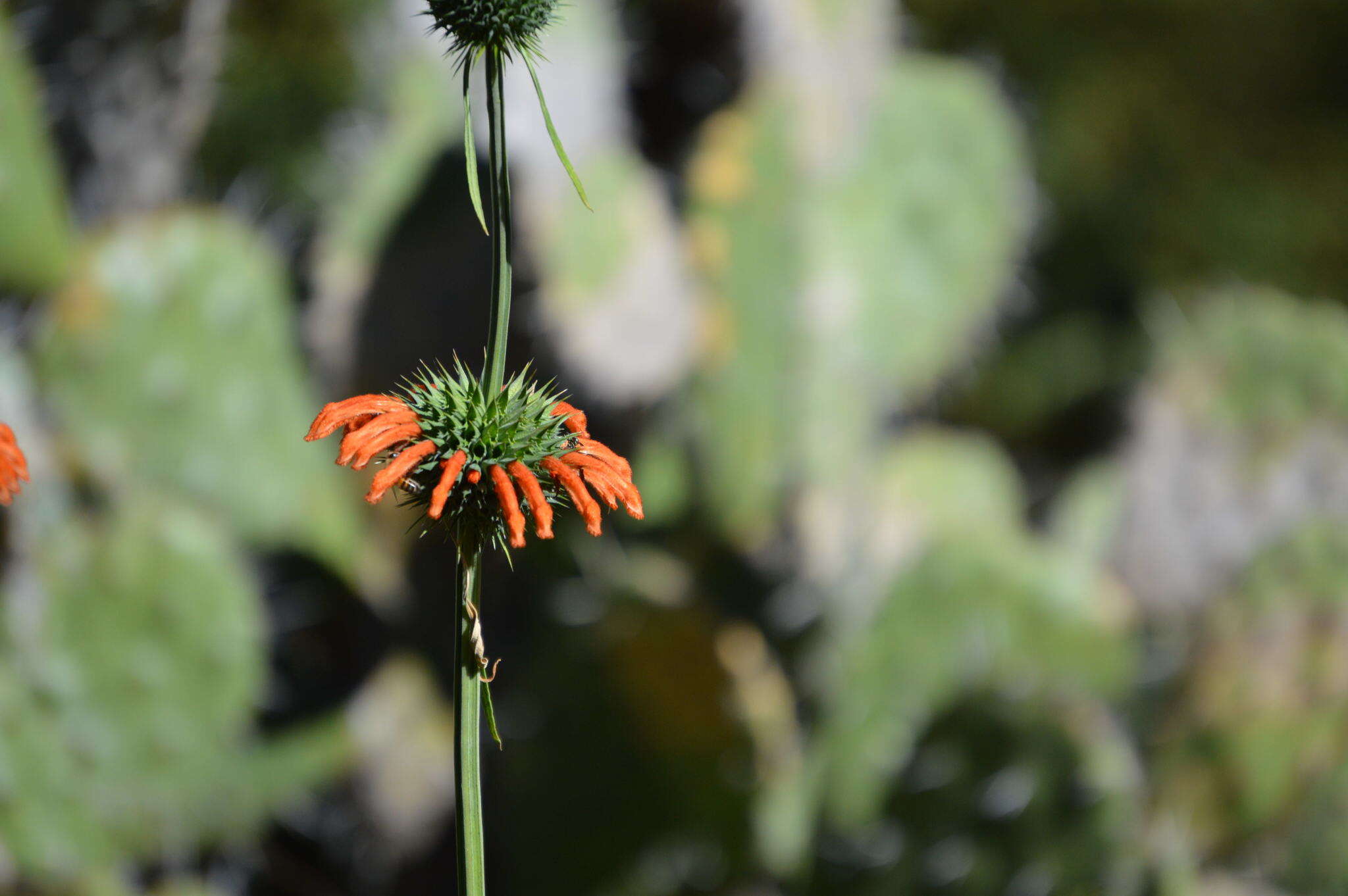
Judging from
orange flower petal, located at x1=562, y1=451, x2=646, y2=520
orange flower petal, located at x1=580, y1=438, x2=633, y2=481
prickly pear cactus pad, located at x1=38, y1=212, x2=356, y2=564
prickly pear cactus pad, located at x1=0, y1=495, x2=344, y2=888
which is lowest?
orange flower petal, located at x1=562, y1=451, x2=646, y2=520

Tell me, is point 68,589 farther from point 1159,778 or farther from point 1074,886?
point 1159,778

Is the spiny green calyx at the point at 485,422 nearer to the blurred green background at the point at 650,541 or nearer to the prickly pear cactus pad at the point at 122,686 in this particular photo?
the blurred green background at the point at 650,541

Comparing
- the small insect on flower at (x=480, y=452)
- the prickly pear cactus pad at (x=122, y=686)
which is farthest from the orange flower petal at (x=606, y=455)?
the prickly pear cactus pad at (x=122, y=686)

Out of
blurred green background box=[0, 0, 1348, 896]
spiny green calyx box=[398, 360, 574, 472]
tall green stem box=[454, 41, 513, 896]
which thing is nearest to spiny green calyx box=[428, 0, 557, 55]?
tall green stem box=[454, 41, 513, 896]

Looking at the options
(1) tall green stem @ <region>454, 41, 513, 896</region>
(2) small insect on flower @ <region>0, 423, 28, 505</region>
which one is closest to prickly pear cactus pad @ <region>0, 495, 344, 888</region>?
(2) small insect on flower @ <region>0, 423, 28, 505</region>

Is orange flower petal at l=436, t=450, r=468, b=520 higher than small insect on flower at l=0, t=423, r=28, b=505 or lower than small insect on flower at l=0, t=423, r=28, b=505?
lower

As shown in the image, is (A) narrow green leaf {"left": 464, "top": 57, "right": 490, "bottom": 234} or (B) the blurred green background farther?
(B) the blurred green background

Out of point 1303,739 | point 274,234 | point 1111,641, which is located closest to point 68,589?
point 274,234

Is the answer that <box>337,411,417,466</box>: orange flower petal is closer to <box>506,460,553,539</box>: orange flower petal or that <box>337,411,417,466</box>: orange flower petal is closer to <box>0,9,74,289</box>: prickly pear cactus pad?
<box>506,460,553,539</box>: orange flower petal

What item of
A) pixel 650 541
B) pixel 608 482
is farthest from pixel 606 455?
pixel 650 541
